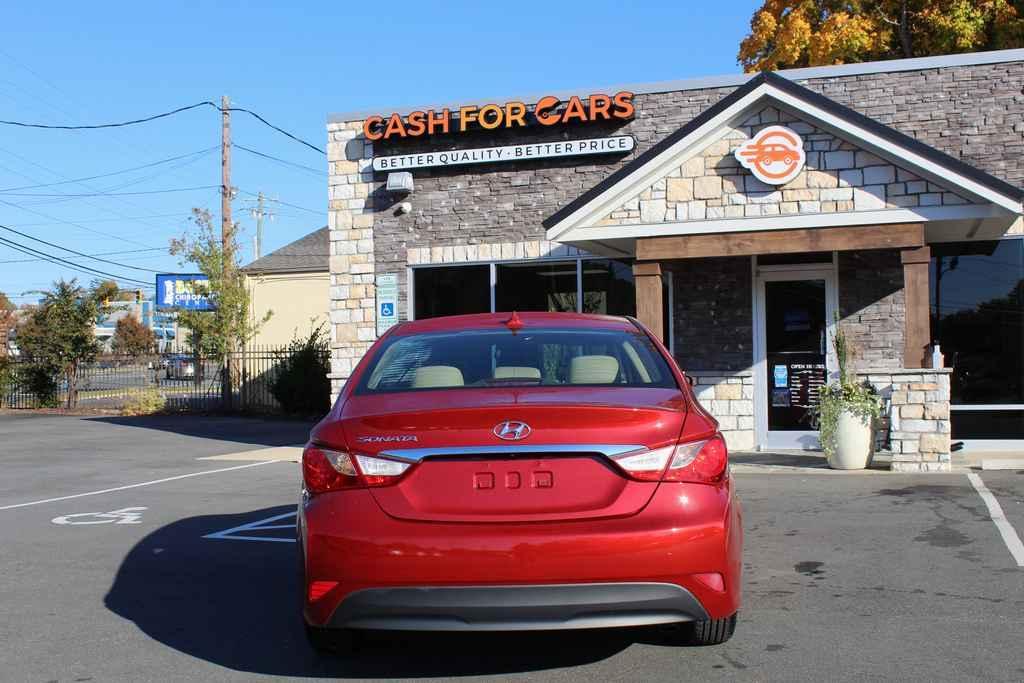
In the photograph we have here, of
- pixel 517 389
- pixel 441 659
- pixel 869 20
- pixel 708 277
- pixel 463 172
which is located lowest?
pixel 441 659

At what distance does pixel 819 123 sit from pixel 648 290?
9.06 ft

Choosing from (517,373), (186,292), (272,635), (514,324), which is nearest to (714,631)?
(517,373)

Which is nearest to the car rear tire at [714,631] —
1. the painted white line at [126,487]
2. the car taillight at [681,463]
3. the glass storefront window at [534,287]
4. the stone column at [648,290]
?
the car taillight at [681,463]

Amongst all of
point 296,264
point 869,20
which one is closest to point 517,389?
point 869,20

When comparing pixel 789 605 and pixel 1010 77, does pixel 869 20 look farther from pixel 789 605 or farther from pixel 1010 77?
pixel 789 605

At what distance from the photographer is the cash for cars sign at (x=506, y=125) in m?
15.0

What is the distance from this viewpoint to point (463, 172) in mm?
15844

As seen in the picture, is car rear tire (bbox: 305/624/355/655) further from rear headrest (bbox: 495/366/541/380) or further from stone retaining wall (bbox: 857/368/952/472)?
stone retaining wall (bbox: 857/368/952/472)

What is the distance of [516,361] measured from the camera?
17.0 ft

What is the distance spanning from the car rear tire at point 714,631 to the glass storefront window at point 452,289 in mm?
11161

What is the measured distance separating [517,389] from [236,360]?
2470cm

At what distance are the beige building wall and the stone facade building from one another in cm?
1994

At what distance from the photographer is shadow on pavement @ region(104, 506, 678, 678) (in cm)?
475

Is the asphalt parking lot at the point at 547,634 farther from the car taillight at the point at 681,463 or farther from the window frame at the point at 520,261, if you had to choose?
the window frame at the point at 520,261
